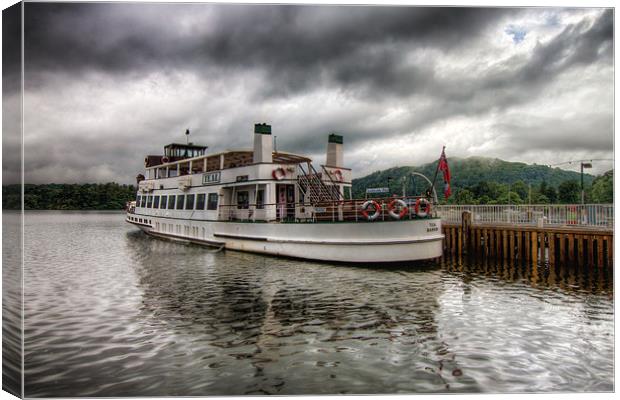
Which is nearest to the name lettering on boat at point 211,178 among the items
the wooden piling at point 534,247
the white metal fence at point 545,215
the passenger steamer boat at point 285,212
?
the passenger steamer boat at point 285,212

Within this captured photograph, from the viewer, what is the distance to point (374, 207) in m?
12.2

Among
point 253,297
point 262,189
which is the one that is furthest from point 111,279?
point 262,189

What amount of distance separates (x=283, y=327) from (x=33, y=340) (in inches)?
144

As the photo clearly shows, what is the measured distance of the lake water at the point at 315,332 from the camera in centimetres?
437

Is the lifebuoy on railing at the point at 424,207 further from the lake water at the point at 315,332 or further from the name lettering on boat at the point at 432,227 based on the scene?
the lake water at the point at 315,332

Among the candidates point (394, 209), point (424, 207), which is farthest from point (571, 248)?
point (394, 209)

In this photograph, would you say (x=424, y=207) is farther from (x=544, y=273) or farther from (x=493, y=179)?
(x=493, y=179)

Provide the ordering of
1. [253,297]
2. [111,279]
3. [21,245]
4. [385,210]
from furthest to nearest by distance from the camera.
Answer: [385,210], [111,279], [253,297], [21,245]

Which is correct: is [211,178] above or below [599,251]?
above

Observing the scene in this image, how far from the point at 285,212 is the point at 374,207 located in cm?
469

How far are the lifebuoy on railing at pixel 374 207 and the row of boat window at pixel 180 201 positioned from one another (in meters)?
7.81

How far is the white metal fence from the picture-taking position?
13477 millimetres

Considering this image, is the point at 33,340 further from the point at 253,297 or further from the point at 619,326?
the point at 619,326

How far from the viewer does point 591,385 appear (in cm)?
433
